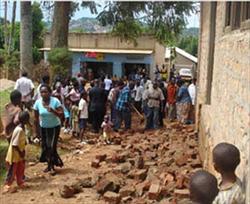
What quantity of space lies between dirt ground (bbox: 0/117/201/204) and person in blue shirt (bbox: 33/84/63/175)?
332 millimetres

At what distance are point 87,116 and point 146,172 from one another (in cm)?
384

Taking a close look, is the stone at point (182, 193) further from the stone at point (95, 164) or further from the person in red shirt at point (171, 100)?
the person in red shirt at point (171, 100)

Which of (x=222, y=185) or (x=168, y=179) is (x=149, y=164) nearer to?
(x=168, y=179)

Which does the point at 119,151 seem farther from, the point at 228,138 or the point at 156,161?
the point at 228,138

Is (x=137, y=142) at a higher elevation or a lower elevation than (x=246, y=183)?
lower

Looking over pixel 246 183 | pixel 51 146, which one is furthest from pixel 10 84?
pixel 246 183

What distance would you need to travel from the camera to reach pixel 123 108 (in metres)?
12.8

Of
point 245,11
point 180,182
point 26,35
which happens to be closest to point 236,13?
point 245,11

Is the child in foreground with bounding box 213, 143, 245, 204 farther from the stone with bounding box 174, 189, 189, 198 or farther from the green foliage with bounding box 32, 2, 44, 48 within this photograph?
the green foliage with bounding box 32, 2, 44, 48

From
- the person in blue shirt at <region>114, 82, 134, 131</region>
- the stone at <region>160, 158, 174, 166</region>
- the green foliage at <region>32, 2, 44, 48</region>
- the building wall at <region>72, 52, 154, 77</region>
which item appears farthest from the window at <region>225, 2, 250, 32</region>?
the green foliage at <region>32, 2, 44, 48</region>

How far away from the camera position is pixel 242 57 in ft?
13.1

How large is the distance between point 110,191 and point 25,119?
5.13 feet

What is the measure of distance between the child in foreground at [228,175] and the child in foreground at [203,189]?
4 cm

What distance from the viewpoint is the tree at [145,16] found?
19.3m
